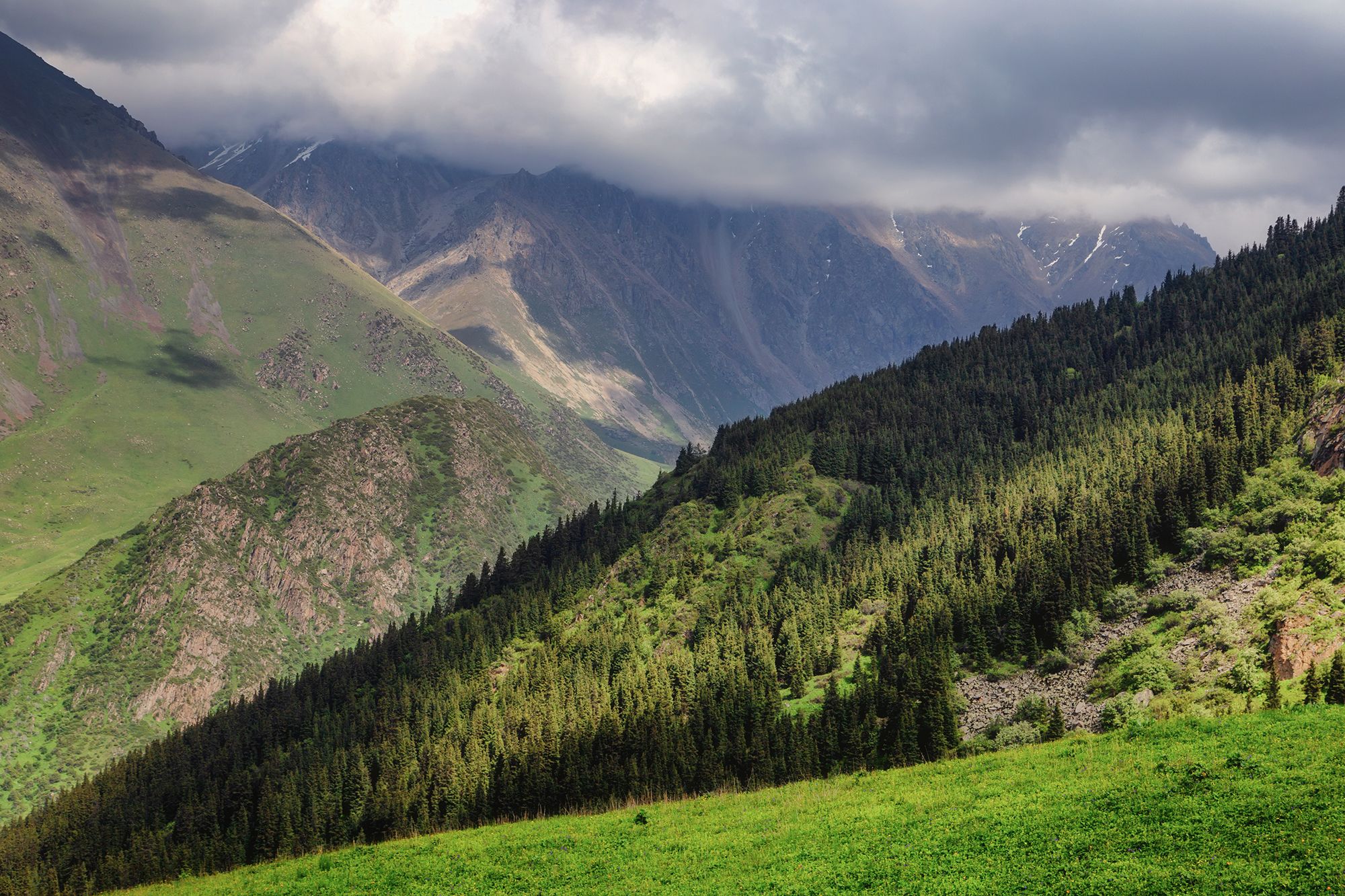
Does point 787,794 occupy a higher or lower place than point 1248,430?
lower

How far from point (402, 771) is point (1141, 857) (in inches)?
6060

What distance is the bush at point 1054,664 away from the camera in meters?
135

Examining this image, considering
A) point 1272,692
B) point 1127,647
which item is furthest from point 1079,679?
point 1272,692

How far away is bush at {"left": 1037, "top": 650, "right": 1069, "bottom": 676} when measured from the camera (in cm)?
13525

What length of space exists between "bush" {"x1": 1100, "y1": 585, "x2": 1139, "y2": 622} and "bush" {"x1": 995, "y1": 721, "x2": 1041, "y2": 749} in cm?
3807

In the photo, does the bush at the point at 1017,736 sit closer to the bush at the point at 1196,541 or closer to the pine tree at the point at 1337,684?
the pine tree at the point at 1337,684

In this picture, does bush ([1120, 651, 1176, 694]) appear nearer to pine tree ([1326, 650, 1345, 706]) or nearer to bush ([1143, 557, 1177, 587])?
bush ([1143, 557, 1177, 587])

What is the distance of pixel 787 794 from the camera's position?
86375 mm

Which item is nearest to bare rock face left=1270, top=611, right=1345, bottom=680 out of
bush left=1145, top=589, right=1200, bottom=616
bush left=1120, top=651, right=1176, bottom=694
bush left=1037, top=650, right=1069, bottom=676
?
bush left=1120, top=651, right=1176, bottom=694

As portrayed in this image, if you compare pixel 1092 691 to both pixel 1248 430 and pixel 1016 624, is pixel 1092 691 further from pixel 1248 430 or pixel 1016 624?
pixel 1248 430

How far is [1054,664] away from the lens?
5374 inches

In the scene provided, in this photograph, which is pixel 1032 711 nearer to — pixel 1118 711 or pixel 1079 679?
pixel 1079 679

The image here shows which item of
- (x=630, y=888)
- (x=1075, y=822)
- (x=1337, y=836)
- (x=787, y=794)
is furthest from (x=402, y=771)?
(x=1337, y=836)

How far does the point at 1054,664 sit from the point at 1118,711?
115 feet
